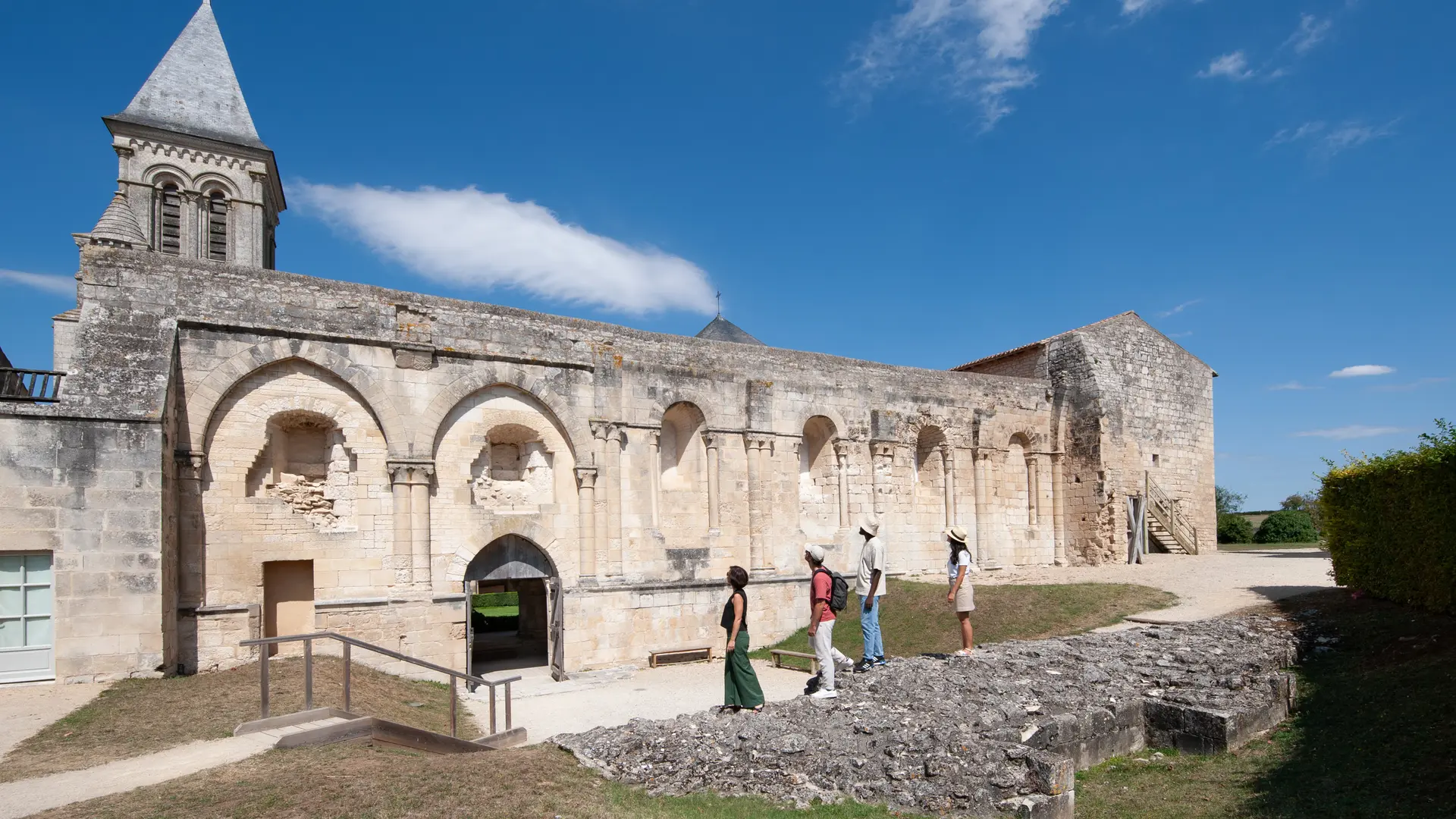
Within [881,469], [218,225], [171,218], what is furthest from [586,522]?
[171,218]

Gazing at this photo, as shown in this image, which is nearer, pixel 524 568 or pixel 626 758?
pixel 626 758

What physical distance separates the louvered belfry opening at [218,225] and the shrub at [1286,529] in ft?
128

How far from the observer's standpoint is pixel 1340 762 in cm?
683

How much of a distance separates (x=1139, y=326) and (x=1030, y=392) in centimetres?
352

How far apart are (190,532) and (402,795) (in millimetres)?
8133

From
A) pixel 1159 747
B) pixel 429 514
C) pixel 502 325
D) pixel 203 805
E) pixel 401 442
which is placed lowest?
pixel 1159 747

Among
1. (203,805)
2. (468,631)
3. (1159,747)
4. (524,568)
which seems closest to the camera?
(203,805)

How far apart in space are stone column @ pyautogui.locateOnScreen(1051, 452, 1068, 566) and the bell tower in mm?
24645

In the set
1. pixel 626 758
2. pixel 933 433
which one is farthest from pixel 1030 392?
pixel 626 758

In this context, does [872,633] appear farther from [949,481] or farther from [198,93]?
[198,93]

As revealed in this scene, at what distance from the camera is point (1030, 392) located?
22.2 m

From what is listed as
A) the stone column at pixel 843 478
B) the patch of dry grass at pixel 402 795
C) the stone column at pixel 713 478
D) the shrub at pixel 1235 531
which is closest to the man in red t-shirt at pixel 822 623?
the patch of dry grass at pixel 402 795

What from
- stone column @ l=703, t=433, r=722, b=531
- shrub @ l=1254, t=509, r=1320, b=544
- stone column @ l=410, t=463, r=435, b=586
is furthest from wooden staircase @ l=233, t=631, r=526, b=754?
shrub @ l=1254, t=509, r=1320, b=544

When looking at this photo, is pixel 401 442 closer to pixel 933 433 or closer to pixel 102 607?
pixel 102 607
